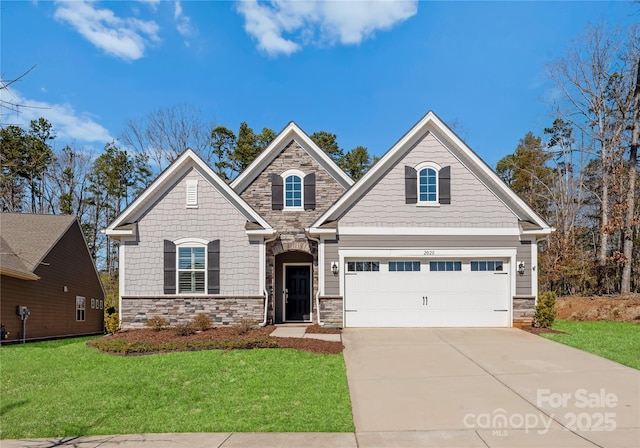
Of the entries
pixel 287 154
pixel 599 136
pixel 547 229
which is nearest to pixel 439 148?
pixel 547 229

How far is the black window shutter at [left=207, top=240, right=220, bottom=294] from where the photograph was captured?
530 inches

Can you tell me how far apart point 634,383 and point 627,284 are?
1446cm

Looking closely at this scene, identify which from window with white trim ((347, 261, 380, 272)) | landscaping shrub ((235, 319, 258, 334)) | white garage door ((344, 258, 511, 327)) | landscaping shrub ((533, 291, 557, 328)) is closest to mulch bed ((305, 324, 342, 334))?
white garage door ((344, 258, 511, 327))

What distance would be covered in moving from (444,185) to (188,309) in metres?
9.12

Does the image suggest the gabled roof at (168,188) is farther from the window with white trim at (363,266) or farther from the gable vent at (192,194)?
the window with white trim at (363,266)

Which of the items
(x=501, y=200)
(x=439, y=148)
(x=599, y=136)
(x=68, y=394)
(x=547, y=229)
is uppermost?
(x=599, y=136)

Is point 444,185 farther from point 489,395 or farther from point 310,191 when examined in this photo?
point 489,395

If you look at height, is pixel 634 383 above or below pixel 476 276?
below

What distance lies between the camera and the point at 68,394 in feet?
23.0

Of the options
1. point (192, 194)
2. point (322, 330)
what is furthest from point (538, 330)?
point (192, 194)

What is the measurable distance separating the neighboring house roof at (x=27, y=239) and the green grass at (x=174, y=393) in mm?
7430

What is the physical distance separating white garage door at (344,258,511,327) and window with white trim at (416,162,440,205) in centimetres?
208

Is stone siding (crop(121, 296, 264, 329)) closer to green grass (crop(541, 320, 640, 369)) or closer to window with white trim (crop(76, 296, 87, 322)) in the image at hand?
green grass (crop(541, 320, 640, 369))

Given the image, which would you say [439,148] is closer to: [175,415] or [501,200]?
[501,200]
